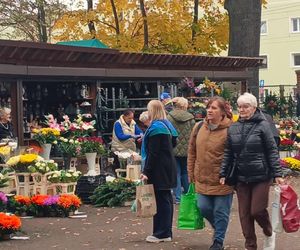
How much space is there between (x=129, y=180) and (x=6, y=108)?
3.27 metres

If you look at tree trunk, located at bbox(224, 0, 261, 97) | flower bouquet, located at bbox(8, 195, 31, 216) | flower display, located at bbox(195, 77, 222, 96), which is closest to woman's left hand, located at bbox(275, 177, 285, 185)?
flower bouquet, located at bbox(8, 195, 31, 216)

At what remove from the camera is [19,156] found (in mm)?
11719

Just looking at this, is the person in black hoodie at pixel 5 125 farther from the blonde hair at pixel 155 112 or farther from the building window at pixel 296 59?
the building window at pixel 296 59

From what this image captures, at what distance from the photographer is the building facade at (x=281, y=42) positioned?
53031 mm

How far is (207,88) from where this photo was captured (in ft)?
58.6

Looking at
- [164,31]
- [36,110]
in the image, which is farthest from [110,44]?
[36,110]

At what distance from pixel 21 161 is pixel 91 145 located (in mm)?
2388

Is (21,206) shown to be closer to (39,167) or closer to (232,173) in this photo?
(39,167)

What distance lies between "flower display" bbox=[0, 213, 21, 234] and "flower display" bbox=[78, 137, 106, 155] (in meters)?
4.98

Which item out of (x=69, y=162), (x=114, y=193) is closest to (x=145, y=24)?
(x=69, y=162)

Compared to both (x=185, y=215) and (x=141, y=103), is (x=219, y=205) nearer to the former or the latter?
(x=185, y=215)

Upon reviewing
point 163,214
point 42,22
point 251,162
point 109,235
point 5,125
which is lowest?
point 109,235

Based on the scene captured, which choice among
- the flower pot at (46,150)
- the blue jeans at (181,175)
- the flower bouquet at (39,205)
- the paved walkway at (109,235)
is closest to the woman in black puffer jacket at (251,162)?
the paved walkway at (109,235)

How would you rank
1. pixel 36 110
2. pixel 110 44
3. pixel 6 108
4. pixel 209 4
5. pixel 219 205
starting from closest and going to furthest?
1. pixel 219 205
2. pixel 6 108
3. pixel 36 110
4. pixel 110 44
5. pixel 209 4
